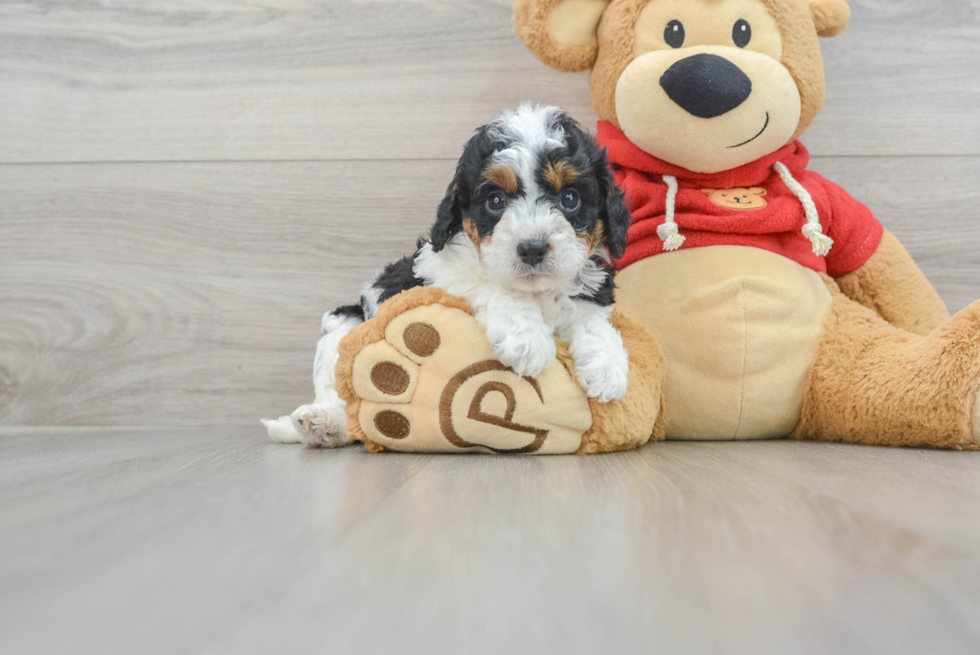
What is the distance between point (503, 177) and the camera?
1227mm

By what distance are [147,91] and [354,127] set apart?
0.60 meters

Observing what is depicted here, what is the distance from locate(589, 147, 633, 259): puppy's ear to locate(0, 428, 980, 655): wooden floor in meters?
0.45

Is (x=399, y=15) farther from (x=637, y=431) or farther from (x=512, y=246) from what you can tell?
(x=637, y=431)

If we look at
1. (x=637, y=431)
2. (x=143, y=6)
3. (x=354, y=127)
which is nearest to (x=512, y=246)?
(x=637, y=431)

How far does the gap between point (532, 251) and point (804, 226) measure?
643 millimetres

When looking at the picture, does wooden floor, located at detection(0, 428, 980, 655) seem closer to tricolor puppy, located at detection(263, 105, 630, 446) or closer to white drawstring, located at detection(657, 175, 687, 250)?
tricolor puppy, located at detection(263, 105, 630, 446)

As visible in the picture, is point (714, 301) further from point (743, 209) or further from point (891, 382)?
point (891, 382)

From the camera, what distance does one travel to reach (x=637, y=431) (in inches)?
50.6

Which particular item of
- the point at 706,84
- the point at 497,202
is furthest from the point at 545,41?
the point at 497,202

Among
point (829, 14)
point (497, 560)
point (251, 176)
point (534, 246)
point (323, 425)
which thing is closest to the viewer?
point (497, 560)

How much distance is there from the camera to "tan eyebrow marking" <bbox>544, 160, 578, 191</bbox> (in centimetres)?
122

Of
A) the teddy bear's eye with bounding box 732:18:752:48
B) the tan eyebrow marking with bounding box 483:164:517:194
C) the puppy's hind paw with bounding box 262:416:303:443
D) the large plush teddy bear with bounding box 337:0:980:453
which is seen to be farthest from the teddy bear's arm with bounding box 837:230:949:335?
the puppy's hind paw with bounding box 262:416:303:443

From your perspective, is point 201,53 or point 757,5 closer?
point 757,5

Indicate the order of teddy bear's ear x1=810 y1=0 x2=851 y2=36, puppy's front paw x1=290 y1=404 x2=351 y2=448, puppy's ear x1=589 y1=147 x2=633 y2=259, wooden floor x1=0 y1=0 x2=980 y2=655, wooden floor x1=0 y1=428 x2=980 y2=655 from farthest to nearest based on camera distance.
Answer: wooden floor x1=0 y1=0 x2=980 y2=655 < teddy bear's ear x1=810 y1=0 x2=851 y2=36 < puppy's front paw x1=290 y1=404 x2=351 y2=448 < puppy's ear x1=589 y1=147 x2=633 y2=259 < wooden floor x1=0 y1=428 x2=980 y2=655
